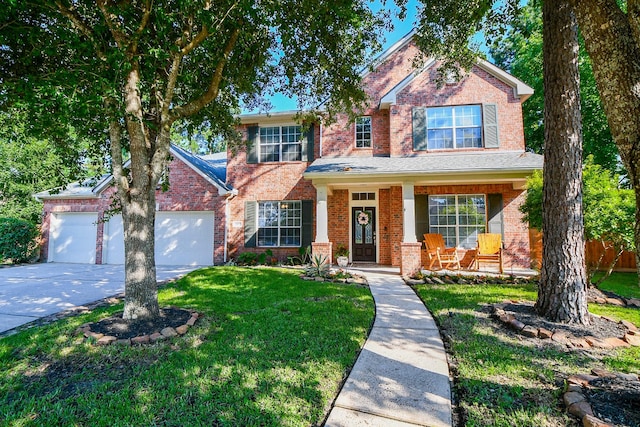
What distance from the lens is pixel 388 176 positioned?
29.0 ft

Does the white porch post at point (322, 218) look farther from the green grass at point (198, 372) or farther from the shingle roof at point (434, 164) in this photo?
the green grass at point (198, 372)

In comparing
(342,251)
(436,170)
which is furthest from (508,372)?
(342,251)

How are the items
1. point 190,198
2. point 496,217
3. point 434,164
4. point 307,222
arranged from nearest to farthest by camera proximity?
point 434,164
point 496,217
point 307,222
point 190,198

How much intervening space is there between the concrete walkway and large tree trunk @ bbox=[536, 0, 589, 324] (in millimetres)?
1827

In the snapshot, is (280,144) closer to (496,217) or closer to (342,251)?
(342,251)

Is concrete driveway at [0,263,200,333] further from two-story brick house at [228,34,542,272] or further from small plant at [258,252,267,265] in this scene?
two-story brick house at [228,34,542,272]

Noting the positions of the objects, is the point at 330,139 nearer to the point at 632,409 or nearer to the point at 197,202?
the point at 197,202

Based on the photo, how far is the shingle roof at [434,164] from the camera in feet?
27.4

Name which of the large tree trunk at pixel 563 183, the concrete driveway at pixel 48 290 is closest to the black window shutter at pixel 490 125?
the large tree trunk at pixel 563 183

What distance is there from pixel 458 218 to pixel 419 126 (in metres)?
3.53

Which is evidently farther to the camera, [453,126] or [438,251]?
[453,126]

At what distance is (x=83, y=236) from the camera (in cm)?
1210

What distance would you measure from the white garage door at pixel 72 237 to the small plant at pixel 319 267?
9546mm

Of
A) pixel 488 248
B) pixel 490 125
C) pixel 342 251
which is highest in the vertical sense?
pixel 490 125
